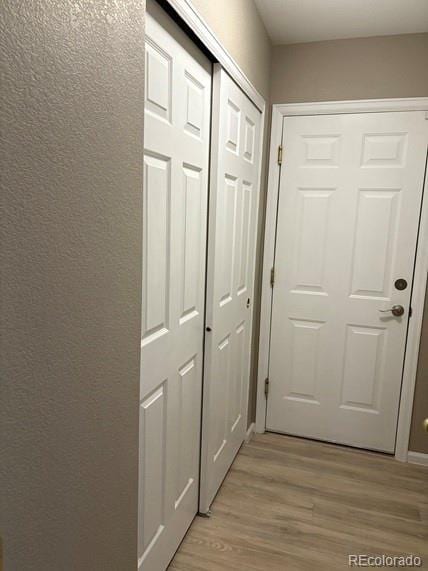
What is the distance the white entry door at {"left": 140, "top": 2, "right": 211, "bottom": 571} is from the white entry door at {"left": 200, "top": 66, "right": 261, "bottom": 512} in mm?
60

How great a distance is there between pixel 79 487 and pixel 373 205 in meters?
2.19

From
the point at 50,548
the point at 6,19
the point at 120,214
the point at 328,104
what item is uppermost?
the point at 328,104

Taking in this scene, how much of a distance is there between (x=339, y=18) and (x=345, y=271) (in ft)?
4.39

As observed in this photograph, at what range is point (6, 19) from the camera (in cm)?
61

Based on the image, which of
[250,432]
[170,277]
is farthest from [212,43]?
[250,432]

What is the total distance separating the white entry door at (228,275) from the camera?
5.98ft

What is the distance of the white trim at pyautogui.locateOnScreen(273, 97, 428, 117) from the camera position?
2342 millimetres

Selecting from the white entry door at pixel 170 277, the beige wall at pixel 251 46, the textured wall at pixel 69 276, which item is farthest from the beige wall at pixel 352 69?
the textured wall at pixel 69 276

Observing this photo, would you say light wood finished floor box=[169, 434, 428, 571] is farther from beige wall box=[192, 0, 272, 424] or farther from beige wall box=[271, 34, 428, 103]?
beige wall box=[271, 34, 428, 103]

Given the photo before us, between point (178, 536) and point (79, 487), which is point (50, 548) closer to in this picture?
point (79, 487)

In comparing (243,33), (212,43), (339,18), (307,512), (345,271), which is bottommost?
(307,512)

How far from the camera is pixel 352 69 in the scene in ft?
7.91

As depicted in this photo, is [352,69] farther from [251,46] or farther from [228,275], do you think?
[228,275]

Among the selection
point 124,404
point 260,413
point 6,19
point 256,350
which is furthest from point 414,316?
point 6,19
